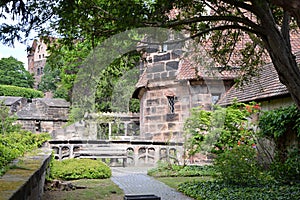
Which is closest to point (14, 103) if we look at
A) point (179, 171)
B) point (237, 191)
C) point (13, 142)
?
point (179, 171)

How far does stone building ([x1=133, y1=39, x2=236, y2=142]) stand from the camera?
16.4 meters

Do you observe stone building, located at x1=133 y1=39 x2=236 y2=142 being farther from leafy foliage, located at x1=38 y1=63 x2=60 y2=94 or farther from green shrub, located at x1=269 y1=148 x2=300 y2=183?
leafy foliage, located at x1=38 y1=63 x2=60 y2=94

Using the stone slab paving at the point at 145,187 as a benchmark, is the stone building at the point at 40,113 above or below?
above

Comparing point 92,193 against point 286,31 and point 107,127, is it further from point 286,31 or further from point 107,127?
point 107,127

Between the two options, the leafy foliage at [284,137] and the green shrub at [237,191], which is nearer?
the green shrub at [237,191]

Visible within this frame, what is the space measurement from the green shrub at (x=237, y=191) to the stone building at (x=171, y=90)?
734cm

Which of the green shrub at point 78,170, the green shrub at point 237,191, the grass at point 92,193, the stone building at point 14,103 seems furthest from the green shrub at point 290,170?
the stone building at point 14,103

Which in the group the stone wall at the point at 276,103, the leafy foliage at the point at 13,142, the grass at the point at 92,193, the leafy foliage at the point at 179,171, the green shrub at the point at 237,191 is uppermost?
the stone wall at the point at 276,103

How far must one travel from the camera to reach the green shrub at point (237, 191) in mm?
7244

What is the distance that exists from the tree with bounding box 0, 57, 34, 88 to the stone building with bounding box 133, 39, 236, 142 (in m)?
47.2

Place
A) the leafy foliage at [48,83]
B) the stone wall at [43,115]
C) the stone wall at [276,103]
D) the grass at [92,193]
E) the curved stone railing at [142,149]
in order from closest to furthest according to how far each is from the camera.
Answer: the grass at [92,193]
the stone wall at [276,103]
the curved stone railing at [142,149]
the stone wall at [43,115]
the leafy foliage at [48,83]

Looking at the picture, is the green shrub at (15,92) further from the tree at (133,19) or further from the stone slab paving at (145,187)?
the tree at (133,19)

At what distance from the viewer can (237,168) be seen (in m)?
8.66

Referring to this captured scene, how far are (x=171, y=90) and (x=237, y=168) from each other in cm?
872
